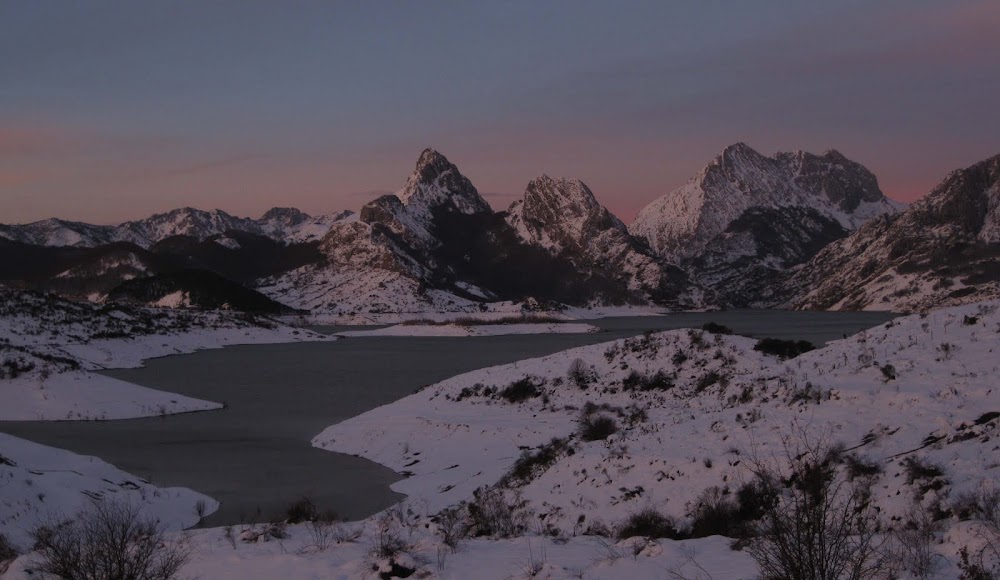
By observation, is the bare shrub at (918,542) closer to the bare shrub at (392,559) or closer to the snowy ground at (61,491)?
the bare shrub at (392,559)

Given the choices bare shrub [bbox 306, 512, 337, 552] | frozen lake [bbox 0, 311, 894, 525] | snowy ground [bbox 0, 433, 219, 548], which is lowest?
frozen lake [bbox 0, 311, 894, 525]

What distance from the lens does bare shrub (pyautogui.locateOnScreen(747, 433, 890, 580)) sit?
730 cm

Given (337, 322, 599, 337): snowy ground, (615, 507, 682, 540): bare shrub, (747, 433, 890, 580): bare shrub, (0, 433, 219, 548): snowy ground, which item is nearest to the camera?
(747, 433, 890, 580): bare shrub

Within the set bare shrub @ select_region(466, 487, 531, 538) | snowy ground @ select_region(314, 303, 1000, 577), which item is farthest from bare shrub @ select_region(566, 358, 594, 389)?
bare shrub @ select_region(466, 487, 531, 538)

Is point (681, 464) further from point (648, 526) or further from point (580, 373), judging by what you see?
point (580, 373)

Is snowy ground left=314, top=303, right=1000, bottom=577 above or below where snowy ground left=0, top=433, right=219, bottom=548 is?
above

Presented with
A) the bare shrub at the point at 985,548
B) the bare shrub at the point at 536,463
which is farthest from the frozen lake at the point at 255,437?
the bare shrub at the point at 985,548

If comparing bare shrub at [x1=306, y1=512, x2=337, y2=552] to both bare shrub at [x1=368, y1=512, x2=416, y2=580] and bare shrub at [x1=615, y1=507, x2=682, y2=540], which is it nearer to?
bare shrub at [x1=368, y1=512, x2=416, y2=580]

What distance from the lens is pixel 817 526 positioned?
731 centimetres

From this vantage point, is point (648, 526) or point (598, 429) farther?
point (598, 429)

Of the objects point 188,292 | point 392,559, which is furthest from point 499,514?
point 188,292

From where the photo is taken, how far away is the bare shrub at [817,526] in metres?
7.30

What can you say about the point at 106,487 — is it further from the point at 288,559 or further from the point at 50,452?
the point at 288,559

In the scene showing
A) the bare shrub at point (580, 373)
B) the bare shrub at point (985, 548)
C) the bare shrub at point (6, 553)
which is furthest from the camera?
the bare shrub at point (580, 373)
